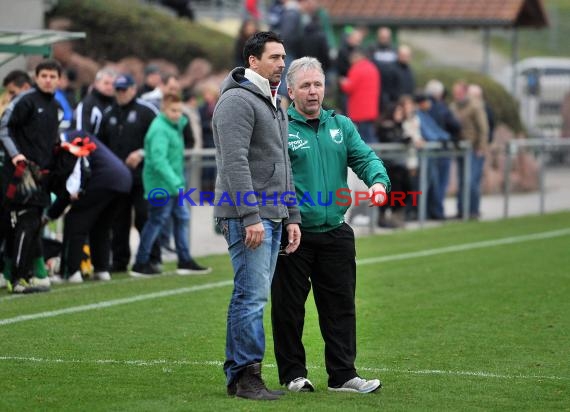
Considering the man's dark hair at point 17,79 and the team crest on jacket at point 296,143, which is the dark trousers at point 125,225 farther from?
the team crest on jacket at point 296,143

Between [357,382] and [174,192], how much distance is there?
6.36 metres

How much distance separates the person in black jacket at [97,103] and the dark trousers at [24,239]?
1745mm

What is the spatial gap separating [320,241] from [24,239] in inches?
195

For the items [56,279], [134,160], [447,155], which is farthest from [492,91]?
[56,279]

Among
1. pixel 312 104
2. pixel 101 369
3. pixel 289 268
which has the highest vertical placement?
pixel 312 104

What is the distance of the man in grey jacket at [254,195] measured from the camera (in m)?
8.10

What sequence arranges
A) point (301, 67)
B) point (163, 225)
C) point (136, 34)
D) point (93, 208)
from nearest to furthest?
point (301, 67) < point (93, 208) < point (163, 225) < point (136, 34)

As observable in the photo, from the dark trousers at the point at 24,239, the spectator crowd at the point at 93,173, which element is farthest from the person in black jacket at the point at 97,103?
the dark trousers at the point at 24,239

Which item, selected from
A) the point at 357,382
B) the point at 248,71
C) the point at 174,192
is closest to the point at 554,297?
the point at 174,192

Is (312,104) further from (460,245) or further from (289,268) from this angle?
(460,245)

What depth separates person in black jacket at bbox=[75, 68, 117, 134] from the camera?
14.7 m

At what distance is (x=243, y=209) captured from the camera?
803 cm

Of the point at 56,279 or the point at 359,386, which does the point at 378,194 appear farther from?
the point at 56,279

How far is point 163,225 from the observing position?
14.8 metres
